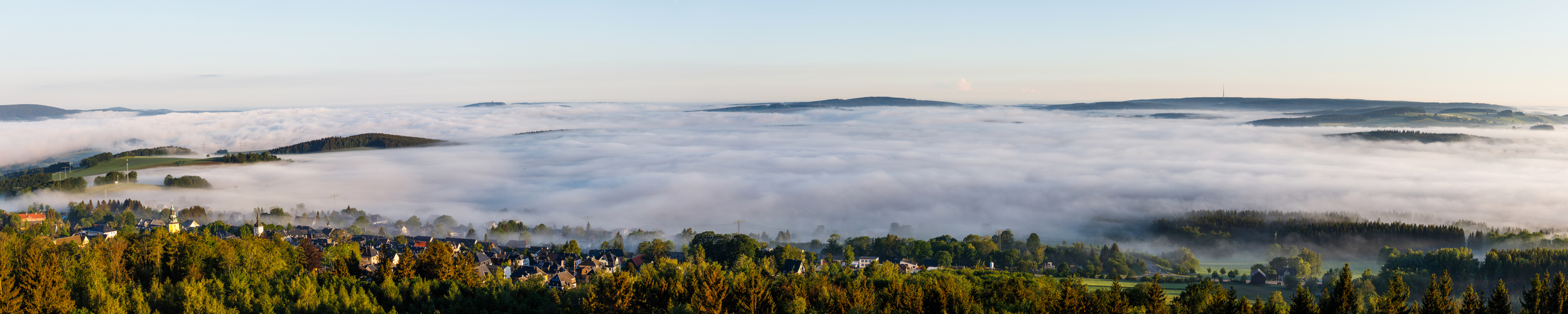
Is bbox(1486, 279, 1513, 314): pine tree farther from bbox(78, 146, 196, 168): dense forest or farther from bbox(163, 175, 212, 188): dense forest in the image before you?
bbox(78, 146, 196, 168): dense forest

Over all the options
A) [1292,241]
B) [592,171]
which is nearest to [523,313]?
[1292,241]

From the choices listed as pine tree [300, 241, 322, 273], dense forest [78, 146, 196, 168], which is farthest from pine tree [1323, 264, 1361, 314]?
dense forest [78, 146, 196, 168]

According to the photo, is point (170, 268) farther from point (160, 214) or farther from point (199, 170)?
point (199, 170)

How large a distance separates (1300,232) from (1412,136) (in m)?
101

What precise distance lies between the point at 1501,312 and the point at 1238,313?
30.0 feet

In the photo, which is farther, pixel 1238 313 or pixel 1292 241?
pixel 1292 241

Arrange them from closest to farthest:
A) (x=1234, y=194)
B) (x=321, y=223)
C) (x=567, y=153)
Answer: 1. (x=321, y=223)
2. (x=1234, y=194)
3. (x=567, y=153)

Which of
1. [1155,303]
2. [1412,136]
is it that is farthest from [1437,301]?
[1412,136]

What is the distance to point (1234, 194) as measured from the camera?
384 ft

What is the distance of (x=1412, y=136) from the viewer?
548ft

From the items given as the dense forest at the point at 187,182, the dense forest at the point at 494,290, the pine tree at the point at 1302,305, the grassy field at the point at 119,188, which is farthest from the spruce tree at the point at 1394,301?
the grassy field at the point at 119,188

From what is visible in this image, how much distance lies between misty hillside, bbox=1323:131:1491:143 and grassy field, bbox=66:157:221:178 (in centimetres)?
21797

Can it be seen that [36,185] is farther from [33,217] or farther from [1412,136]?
[1412,136]

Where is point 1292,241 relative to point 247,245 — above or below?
below
